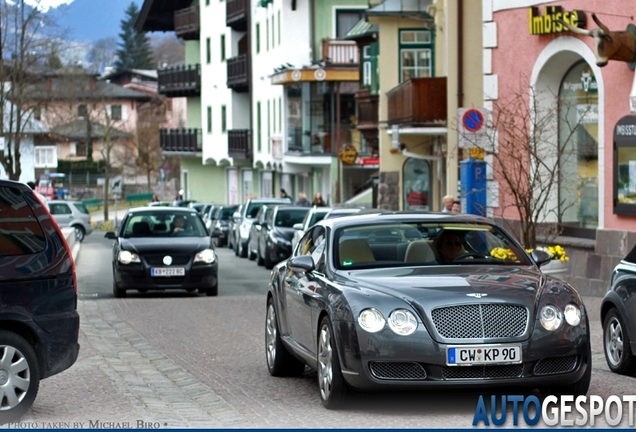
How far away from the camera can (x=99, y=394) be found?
1119 cm

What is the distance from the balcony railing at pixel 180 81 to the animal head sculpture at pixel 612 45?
62.1 metres

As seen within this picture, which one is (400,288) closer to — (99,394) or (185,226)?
(99,394)

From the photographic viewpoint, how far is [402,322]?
31.7ft

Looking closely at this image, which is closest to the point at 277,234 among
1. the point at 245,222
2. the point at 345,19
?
the point at 245,222

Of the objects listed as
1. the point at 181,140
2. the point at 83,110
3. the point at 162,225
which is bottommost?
the point at 162,225

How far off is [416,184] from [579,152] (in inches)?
789

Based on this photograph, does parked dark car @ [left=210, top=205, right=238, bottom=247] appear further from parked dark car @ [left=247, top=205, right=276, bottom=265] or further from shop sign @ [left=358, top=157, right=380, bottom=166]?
parked dark car @ [left=247, top=205, right=276, bottom=265]

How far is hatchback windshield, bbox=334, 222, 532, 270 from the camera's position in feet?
36.3

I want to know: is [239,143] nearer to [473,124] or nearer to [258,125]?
[258,125]

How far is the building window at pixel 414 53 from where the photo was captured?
4219 centimetres

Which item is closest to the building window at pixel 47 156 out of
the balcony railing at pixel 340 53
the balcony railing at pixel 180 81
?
the balcony railing at pixel 180 81

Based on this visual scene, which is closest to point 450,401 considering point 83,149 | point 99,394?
point 99,394

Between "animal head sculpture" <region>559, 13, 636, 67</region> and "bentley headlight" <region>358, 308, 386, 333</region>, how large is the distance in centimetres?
1222

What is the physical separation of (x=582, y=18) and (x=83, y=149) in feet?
377
